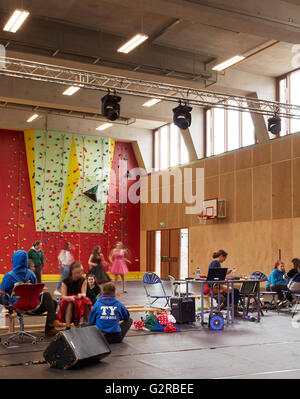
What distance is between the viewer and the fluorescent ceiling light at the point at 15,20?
10.4m

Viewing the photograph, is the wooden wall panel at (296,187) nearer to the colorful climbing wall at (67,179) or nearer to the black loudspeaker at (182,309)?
the black loudspeaker at (182,309)

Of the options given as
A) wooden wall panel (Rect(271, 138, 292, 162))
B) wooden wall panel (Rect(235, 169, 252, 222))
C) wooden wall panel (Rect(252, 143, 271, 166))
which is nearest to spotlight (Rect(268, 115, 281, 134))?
A: wooden wall panel (Rect(271, 138, 292, 162))

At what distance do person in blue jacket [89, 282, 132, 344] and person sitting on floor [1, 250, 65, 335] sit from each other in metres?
0.70

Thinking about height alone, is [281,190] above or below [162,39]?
below

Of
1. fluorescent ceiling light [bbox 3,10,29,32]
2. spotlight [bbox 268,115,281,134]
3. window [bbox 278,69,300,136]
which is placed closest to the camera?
fluorescent ceiling light [bbox 3,10,29,32]

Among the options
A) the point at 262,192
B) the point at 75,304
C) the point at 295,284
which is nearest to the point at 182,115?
the point at 262,192

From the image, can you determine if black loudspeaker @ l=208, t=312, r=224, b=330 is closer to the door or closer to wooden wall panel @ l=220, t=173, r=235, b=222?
wooden wall panel @ l=220, t=173, r=235, b=222

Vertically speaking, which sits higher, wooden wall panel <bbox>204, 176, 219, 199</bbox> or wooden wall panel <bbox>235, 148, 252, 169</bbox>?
wooden wall panel <bbox>235, 148, 252, 169</bbox>

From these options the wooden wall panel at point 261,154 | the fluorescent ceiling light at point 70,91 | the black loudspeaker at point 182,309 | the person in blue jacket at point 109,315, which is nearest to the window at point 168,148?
the wooden wall panel at point 261,154

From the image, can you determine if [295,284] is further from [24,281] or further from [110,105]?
[110,105]

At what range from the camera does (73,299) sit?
22.9 feet

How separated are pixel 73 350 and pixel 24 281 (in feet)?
7.12

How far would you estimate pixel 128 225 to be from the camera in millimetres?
22203

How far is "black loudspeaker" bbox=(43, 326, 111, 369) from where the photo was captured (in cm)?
526
